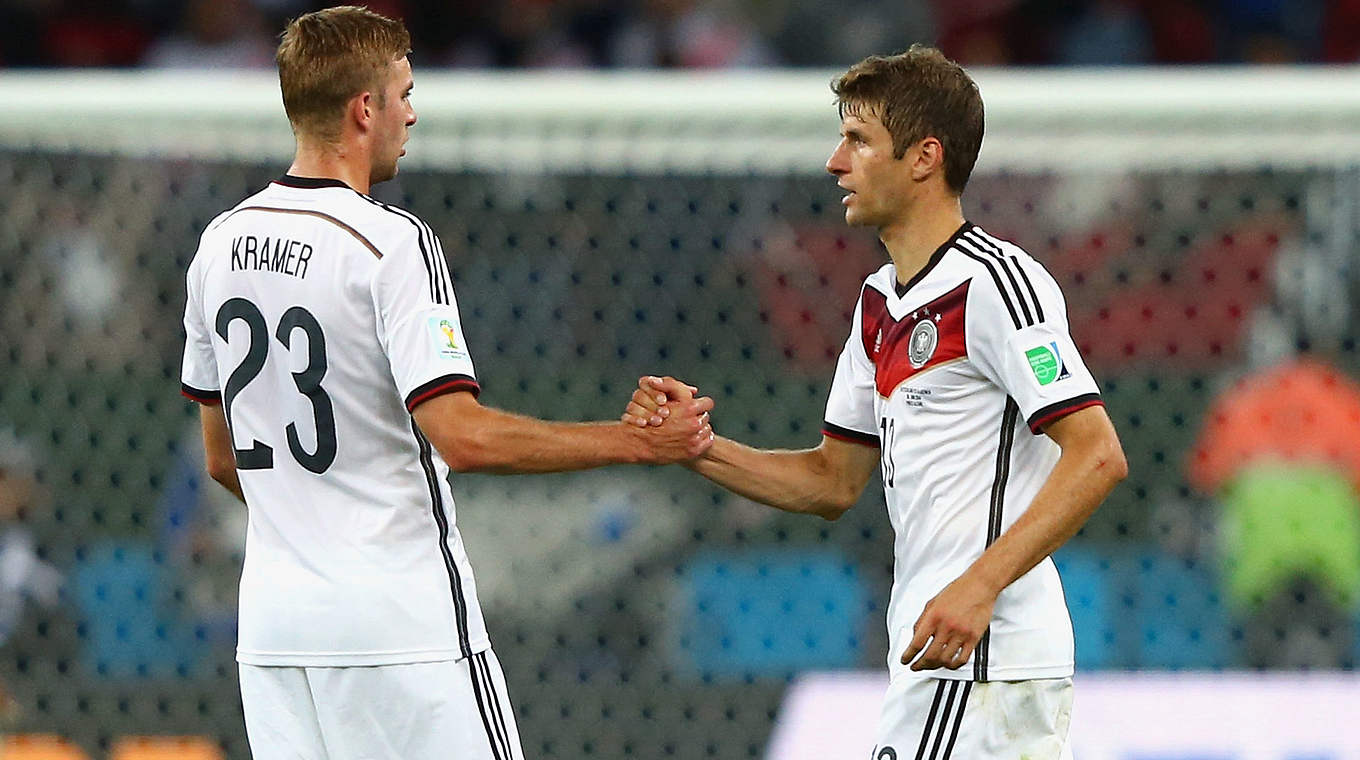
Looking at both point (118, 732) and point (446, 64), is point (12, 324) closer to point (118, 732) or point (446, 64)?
point (118, 732)

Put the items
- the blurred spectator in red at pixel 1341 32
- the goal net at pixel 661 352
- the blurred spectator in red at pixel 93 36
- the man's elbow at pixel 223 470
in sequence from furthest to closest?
the blurred spectator in red at pixel 1341 32 → the blurred spectator in red at pixel 93 36 → the goal net at pixel 661 352 → the man's elbow at pixel 223 470

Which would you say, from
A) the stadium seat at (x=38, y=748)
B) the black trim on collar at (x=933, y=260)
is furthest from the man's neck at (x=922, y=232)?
the stadium seat at (x=38, y=748)

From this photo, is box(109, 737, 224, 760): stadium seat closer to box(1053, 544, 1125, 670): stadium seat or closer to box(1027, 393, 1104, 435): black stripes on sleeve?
box(1053, 544, 1125, 670): stadium seat

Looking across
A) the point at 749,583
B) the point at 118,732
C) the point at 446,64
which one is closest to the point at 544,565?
the point at 749,583

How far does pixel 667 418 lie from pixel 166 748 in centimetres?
223

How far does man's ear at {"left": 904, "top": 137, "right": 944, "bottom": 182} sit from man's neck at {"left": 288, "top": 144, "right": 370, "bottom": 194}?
965mm

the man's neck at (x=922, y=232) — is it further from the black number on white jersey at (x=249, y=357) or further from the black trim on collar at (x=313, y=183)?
the black number on white jersey at (x=249, y=357)

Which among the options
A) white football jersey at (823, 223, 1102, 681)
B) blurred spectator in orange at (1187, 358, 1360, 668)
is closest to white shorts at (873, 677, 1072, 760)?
white football jersey at (823, 223, 1102, 681)

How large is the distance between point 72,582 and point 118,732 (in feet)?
1.48

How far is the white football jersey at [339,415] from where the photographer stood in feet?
9.59

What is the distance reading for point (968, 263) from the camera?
302 centimetres

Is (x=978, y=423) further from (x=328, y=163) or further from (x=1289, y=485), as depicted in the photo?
(x=1289, y=485)

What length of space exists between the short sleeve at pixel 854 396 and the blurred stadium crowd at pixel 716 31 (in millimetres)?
5978

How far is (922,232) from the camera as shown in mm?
3154
